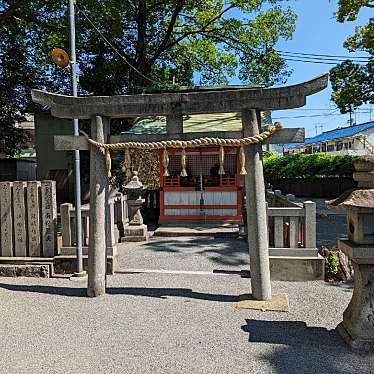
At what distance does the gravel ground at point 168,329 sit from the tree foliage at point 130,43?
10942mm

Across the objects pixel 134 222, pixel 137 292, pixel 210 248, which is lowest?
pixel 137 292

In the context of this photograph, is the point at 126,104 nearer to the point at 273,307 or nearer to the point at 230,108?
Result: the point at 230,108

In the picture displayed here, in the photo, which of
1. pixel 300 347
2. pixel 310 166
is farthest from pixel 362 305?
pixel 310 166

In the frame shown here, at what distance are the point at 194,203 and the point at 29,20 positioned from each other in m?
10.7

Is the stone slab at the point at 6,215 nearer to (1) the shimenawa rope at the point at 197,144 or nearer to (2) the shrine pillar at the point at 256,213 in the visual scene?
(1) the shimenawa rope at the point at 197,144

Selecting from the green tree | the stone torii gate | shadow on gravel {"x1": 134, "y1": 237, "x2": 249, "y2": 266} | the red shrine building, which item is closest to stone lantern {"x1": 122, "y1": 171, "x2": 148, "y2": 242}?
shadow on gravel {"x1": 134, "y1": 237, "x2": 249, "y2": 266}

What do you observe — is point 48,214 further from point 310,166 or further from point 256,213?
point 310,166

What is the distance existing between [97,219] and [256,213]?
2.32 meters

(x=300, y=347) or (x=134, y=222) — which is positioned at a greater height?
(x=134, y=222)

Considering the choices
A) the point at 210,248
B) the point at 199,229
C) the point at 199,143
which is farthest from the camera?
the point at 199,229

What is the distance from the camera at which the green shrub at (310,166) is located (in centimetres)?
2230

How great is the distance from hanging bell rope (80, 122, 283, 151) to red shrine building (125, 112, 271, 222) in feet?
20.1

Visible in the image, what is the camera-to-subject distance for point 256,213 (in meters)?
5.05

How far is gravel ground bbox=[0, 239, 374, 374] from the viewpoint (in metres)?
3.45
